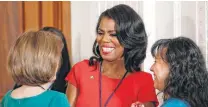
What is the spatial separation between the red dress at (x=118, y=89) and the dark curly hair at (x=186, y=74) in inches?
11.2

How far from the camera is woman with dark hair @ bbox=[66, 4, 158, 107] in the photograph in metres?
1.67

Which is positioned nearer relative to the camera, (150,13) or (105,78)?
(105,78)

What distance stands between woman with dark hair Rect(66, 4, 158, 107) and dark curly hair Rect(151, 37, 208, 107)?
1.01ft

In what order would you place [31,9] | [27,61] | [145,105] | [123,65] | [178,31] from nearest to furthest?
1. [27,61]
2. [145,105]
3. [123,65]
4. [178,31]
5. [31,9]

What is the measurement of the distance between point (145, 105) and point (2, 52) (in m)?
1.45

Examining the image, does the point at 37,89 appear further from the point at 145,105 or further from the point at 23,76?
the point at 145,105

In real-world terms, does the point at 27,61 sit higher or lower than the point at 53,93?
higher

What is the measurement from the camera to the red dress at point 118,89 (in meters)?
1.67

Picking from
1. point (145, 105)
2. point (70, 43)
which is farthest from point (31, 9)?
point (145, 105)

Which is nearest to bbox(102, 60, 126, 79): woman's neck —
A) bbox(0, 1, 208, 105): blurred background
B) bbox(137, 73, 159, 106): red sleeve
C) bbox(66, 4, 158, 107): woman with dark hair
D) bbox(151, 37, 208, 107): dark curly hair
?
bbox(66, 4, 158, 107): woman with dark hair

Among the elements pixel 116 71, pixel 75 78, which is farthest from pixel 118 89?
pixel 75 78

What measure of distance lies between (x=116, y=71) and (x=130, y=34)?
0.21m

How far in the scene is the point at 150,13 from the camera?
2.21 m

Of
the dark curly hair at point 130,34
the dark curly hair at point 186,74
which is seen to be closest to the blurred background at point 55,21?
the dark curly hair at point 130,34
